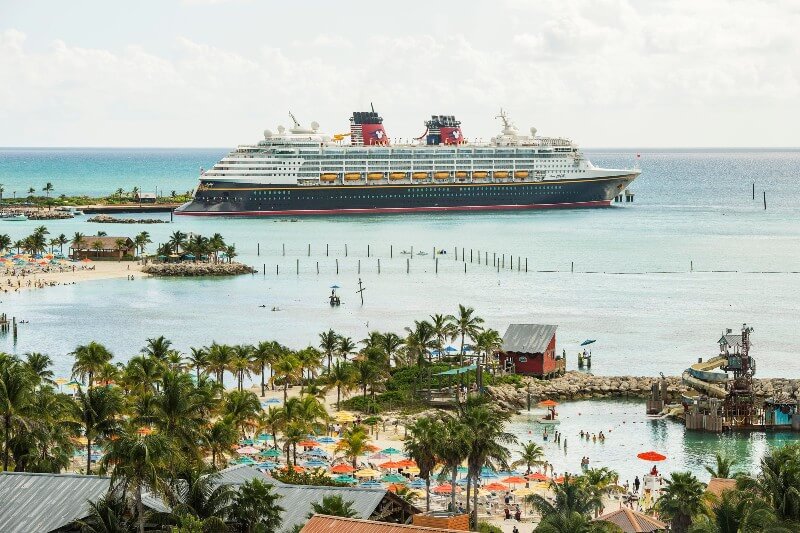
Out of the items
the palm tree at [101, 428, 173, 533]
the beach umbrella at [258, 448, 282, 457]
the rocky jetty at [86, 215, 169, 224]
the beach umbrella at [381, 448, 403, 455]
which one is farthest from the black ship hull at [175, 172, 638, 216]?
the palm tree at [101, 428, 173, 533]

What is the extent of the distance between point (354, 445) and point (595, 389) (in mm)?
20122

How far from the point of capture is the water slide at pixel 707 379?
58750 mm

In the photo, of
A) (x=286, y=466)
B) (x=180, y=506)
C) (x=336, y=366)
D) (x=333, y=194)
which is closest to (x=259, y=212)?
(x=333, y=194)

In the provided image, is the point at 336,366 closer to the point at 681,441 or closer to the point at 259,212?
the point at 681,441

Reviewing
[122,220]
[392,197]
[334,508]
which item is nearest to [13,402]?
[334,508]

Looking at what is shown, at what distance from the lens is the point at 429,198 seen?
180 meters

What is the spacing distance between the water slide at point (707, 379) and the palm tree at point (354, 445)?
19.1 m

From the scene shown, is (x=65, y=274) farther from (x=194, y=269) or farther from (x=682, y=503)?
(x=682, y=503)

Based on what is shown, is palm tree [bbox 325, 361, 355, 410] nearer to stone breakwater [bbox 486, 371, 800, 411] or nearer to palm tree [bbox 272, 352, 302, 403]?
palm tree [bbox 272, 352, 302, 403]

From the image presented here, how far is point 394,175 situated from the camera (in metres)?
180

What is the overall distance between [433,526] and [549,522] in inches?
133

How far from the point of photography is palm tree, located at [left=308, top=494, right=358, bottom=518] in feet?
103

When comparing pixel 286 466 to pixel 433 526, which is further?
pixel 286 466

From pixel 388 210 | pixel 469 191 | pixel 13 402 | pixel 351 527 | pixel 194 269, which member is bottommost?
pixel 194 269
